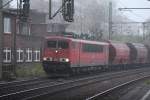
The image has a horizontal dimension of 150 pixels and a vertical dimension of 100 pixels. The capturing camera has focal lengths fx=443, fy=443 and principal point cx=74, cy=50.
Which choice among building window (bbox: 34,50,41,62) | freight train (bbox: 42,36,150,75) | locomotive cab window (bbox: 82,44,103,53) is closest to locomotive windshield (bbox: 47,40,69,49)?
freight train (bbox: 42,36,150,75)

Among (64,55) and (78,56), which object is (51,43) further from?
(78,56)

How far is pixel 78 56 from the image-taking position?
107ft

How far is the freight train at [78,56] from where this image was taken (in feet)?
102

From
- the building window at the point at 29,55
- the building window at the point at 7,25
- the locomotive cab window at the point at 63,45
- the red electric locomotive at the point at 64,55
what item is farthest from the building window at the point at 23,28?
the locomotive cab window at the point at 63,45

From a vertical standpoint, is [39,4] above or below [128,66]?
above

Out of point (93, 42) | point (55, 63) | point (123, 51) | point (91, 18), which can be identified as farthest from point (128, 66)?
point (91, 18)

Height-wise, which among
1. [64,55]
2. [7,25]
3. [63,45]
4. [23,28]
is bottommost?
[64,55]

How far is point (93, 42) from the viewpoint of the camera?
119 ft

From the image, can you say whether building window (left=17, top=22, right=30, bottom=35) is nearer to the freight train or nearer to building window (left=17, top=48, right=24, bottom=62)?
building window (left=17, top=48, right=24, bottom=62)

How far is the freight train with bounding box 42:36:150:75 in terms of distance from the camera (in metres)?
31.2

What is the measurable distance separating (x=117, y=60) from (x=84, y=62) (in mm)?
10566

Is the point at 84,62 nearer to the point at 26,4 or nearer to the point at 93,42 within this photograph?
the point at 93,42

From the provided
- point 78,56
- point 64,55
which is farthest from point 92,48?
point 64,55

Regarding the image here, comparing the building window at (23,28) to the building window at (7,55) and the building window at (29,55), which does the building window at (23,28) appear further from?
the building window at (7,55)
